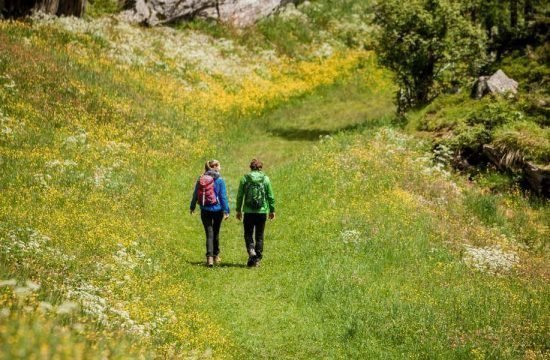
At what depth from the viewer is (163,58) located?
2923cm

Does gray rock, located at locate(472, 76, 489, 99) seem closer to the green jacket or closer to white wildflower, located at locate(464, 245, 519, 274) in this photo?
white wildflower, located at locate(464, 245, 519, 274)

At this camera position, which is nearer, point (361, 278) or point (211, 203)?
point (361, 278)

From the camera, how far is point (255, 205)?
13.2 m

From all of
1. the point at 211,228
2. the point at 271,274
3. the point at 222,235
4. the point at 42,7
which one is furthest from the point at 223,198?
the point at 42,7

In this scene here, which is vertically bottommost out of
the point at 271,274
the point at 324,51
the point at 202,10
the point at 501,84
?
the point at 271,274

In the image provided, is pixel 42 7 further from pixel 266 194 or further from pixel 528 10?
pixel 528 10

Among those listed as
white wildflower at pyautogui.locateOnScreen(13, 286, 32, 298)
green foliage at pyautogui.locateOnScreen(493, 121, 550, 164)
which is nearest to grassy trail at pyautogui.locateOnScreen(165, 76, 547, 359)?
green foliage at pyautogui.locateOnScreen(493, 121, 550, 164)

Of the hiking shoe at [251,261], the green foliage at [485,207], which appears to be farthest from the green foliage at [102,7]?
the green foliage at [485,207]

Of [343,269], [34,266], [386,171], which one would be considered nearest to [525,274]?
[343,269]

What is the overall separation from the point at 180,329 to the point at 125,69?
18.4 metres

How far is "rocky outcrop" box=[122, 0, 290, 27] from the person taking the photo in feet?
111

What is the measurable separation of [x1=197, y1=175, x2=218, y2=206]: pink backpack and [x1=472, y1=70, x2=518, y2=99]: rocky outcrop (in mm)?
13363

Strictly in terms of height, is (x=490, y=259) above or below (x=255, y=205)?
below

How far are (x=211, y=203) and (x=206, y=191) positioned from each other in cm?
30
